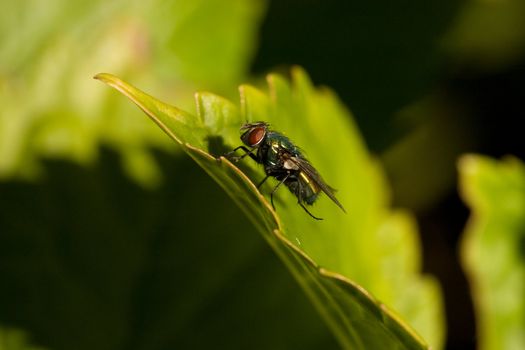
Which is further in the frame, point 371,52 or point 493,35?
point 493,35

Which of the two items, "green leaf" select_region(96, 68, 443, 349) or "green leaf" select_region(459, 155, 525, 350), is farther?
"green leaf" select_region(459, 155, 525, 350)

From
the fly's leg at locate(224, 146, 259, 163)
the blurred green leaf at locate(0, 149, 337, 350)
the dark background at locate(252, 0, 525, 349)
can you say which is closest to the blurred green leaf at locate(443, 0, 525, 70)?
the dark background at locate(252, 0, 525, 349)

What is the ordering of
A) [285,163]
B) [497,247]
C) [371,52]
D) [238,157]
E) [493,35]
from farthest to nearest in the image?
[493,35], [371,52], [497,247], [285,163], [238,157]

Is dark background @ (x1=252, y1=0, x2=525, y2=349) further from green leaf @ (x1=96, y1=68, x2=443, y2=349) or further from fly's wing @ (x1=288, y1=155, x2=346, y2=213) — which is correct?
fly's wing @ (x1=288, y1=155, x2=346, y2=213)

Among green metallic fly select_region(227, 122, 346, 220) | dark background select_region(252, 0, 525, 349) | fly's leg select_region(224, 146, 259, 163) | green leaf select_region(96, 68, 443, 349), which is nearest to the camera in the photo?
green leaf select_region(96, 68, 443, 349)

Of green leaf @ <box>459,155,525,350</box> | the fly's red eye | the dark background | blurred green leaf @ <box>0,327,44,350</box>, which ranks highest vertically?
the fly's red eye

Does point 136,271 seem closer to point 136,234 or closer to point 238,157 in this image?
point 136,234

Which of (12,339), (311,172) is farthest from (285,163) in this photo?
(12,339)
